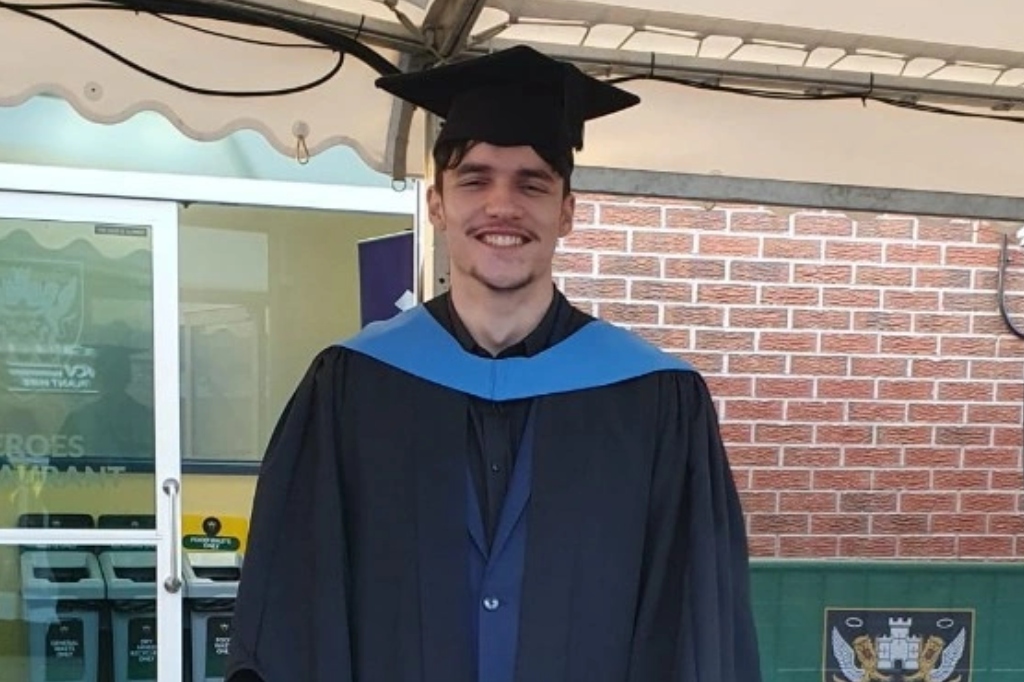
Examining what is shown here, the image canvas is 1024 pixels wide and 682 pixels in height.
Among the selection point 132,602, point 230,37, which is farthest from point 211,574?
point 230,37

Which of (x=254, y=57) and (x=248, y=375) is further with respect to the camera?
(x=248, y=375)

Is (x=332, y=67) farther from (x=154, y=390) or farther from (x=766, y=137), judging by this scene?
(x=154, y=390)

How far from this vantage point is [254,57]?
239 centimetres

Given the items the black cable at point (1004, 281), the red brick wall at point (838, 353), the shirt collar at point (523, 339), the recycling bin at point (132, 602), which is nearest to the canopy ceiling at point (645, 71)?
the shirt collar at point (523, 339)

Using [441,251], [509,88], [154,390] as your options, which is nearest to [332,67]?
[441,251]

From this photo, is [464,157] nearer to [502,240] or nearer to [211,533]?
[502,240]

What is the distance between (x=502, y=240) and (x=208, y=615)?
11.0 ft

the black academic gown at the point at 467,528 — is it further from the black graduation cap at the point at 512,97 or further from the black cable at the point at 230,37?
the black cable at the point at 230,37

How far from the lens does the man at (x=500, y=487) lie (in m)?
1.77

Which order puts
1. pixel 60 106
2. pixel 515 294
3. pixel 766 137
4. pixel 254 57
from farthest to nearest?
1. pixel 60 106
2. pixel 766 137
3. pixel 254 57
4. pixel 515 294

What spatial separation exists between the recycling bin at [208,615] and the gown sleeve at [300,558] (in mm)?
2826

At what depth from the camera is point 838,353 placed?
4066mm

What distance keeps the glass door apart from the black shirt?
2.76 metres

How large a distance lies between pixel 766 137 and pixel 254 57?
1.34 meters
